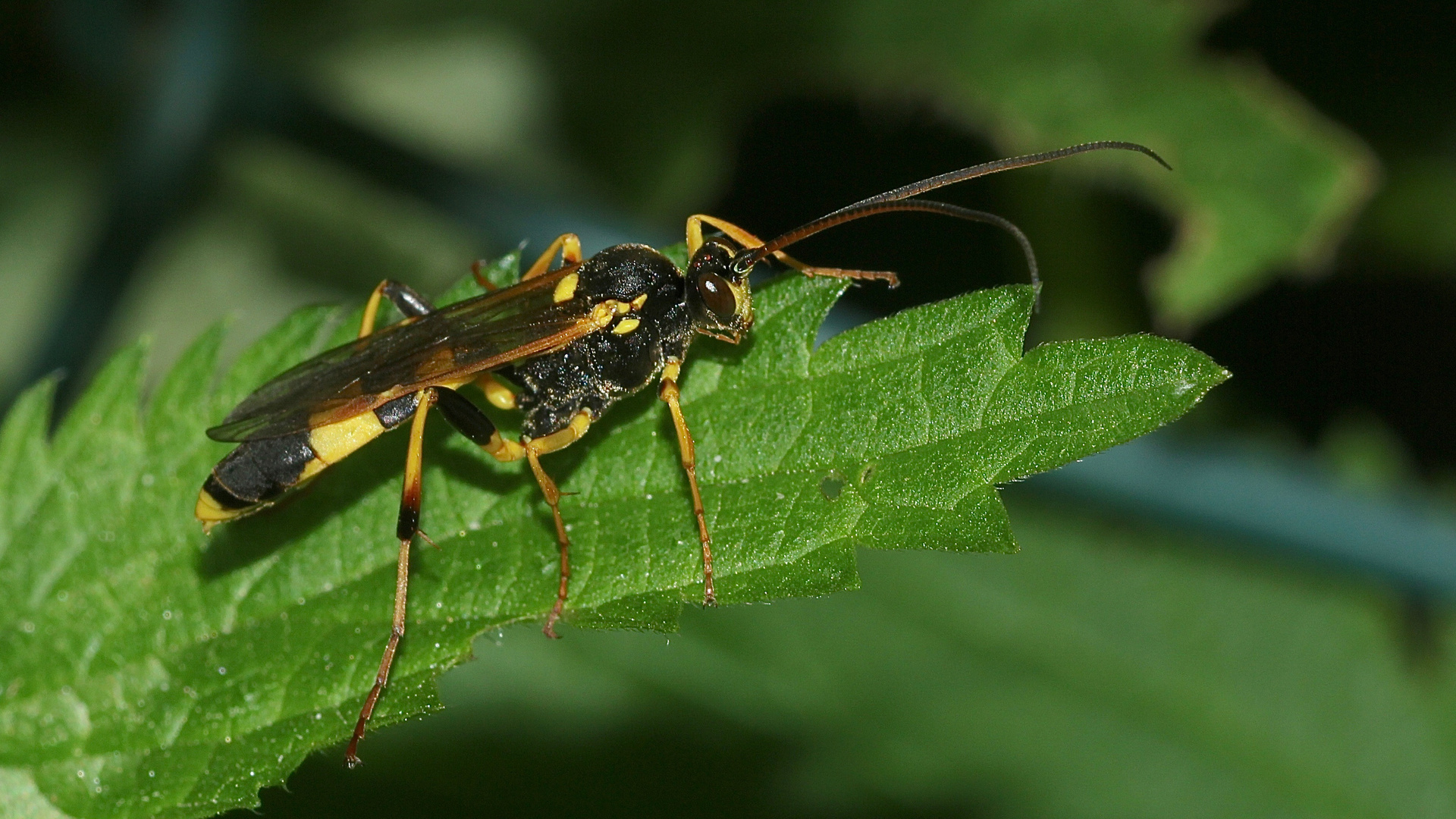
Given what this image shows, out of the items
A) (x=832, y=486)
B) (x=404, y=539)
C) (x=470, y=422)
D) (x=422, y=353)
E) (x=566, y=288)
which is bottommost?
(x=832, y=486)

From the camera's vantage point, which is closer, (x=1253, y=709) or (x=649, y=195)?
(x=1253, y=709)

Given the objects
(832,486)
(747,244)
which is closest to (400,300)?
(747,244)

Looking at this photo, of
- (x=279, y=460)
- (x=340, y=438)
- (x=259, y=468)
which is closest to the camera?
(x=259, y=468)

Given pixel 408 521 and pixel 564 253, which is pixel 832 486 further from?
pixel 564 253

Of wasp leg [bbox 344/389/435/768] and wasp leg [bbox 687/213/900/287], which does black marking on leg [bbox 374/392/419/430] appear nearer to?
wasp leg [bbox 344/389/435/768]

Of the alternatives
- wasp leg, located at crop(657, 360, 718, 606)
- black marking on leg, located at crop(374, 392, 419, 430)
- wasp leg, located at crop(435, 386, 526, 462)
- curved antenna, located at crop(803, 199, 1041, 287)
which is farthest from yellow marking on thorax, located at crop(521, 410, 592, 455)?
curved antenna, located at crop(803, 199, 1041, 287)

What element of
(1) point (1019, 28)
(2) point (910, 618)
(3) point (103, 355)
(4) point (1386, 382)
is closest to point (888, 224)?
(1) point (1019, 28)

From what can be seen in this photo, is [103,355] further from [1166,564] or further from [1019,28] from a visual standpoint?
[1166,564]
